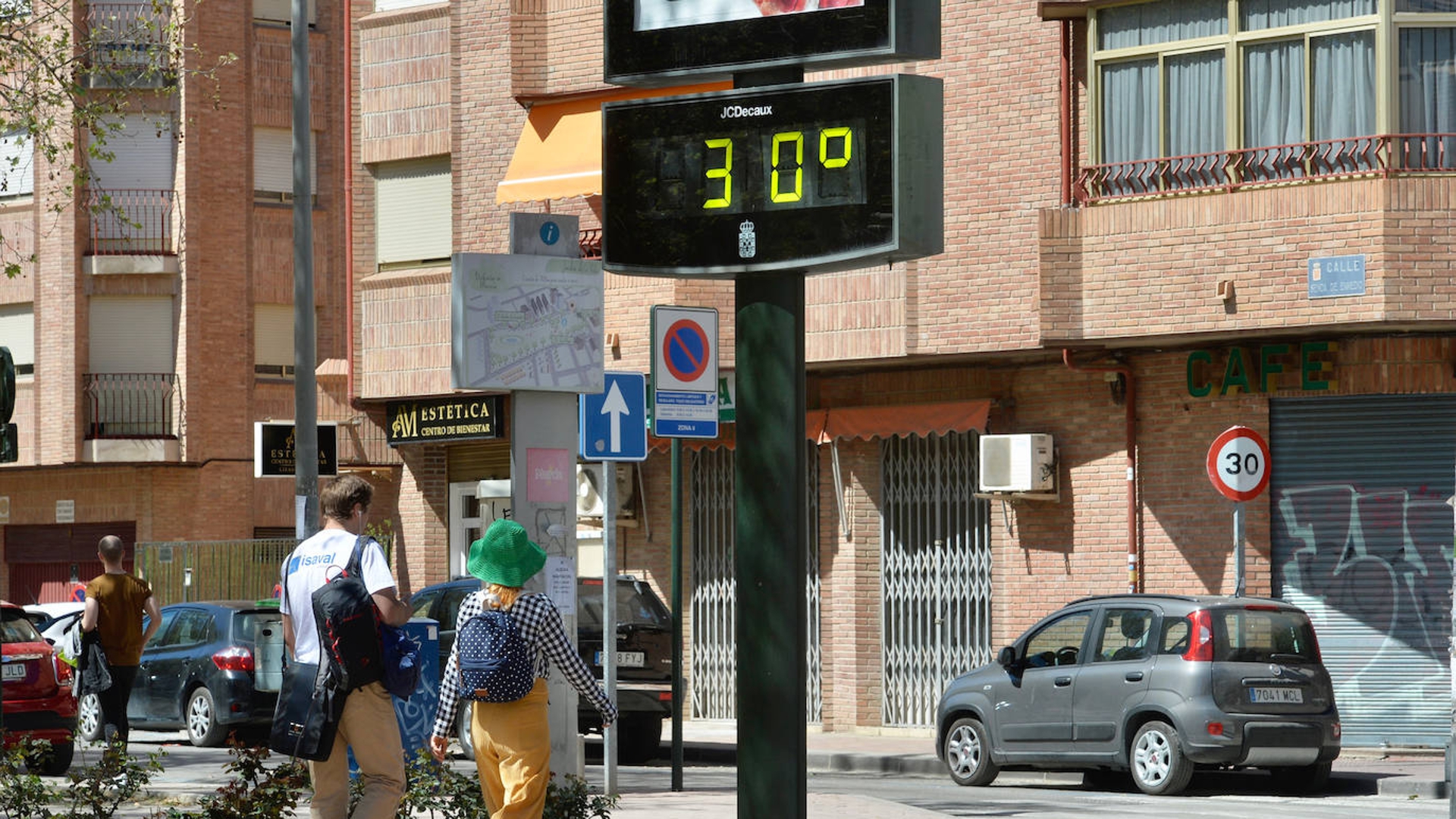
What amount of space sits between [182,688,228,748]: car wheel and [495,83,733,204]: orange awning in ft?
24.5

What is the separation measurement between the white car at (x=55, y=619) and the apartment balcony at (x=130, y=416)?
10.8 m

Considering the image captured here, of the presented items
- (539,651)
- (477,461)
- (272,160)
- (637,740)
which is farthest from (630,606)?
(272,160)

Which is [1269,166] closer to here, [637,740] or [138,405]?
[637,740]

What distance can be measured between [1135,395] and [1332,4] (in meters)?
4.36

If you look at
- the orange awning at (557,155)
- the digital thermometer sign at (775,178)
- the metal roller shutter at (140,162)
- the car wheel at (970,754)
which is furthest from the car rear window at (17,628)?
the metal roller shutter at (140,162)

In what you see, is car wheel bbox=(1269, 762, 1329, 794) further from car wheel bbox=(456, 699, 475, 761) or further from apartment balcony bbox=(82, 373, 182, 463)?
apartment balcony bbox=(82, 373, 182, 463)

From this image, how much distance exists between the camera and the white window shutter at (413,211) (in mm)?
28875

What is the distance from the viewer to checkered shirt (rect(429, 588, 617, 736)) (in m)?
9.41

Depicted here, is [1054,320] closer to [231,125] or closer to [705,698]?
[705,698]

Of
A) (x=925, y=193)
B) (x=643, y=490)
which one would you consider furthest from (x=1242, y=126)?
(x=925, y=193)

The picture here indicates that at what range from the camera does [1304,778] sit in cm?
1759

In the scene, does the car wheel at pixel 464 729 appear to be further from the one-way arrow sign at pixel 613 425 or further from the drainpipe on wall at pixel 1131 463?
the drainpipe on wall at pixel 1131 463

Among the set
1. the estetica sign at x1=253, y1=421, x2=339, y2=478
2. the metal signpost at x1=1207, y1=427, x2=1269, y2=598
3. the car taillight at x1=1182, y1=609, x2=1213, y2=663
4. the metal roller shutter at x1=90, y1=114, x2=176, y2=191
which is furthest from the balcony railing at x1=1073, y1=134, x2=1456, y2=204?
the metal roller shutter at x1=90, y1=114, x2=176, y2=191

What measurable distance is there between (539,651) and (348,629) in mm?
819
